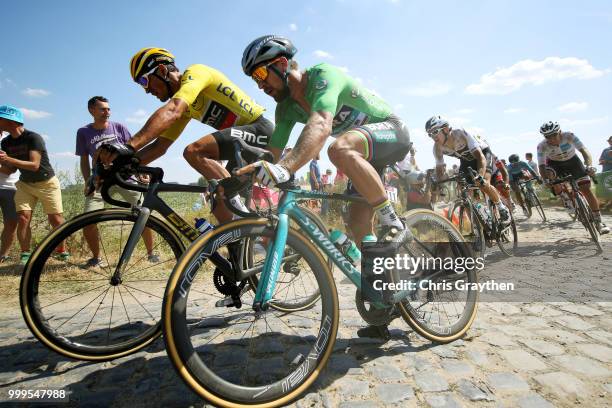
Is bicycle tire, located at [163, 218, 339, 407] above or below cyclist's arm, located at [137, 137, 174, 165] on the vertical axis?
below

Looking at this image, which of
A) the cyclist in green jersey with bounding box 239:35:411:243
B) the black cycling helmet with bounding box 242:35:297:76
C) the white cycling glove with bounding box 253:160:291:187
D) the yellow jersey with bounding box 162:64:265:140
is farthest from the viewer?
the yellow jersey with bounding box 162:64:265:140

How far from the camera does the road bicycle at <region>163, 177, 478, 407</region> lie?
1656mm

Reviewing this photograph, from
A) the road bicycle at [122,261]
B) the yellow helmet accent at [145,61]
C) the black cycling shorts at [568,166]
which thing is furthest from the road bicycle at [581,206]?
the yellow helmet accent at [145,61]

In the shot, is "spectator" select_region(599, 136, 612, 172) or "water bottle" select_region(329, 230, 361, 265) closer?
"water bottle" select_region(329, 230, 361, 265)

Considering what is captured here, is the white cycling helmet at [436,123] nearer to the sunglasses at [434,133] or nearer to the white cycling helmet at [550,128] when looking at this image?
the sunglasses at [434,133]

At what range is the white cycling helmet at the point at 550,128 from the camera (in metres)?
7.54

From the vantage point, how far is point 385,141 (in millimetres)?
2727

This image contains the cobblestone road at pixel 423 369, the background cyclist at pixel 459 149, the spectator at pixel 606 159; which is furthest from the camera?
the spectator at pixel 606 159

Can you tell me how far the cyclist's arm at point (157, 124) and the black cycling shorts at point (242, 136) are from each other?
803 millimetres

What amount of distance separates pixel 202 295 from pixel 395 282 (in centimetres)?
269

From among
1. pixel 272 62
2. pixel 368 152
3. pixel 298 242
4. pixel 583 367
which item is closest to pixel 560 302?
pixel 583 367

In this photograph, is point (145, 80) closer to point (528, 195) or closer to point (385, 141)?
point (385, 141)

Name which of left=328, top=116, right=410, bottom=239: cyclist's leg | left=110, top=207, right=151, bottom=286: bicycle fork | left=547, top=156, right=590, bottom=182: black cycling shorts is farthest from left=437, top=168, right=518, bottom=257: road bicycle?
left=110, top=207, right=151, bottom=286: bicycle fork

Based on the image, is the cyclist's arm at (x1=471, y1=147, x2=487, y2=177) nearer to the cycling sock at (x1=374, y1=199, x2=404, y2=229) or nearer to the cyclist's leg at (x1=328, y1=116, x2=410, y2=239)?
the cyclist's leg at (x1=328, y1=116, x2=410, y2=239)
